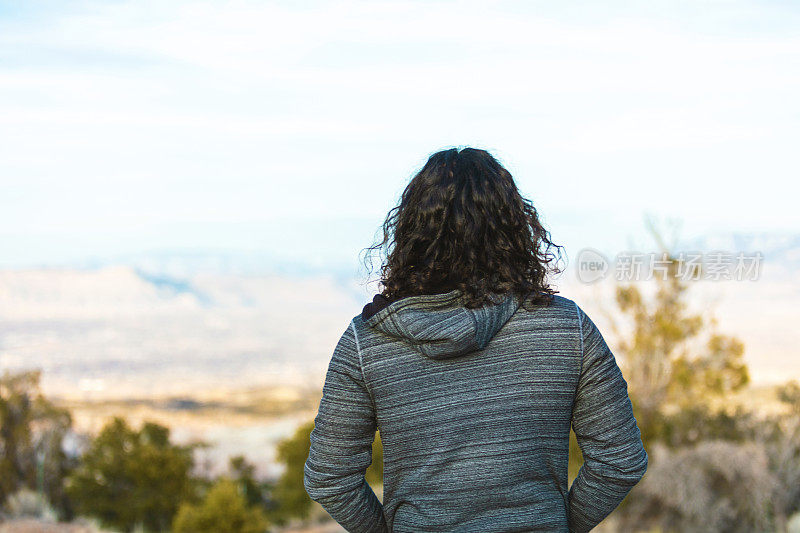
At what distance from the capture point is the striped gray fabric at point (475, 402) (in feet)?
5.72

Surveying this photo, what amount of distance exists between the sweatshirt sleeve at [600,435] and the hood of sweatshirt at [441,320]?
0.66 feet

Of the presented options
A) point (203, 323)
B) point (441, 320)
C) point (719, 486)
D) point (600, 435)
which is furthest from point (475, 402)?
point (203, 323)

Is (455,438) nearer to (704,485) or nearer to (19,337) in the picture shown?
(704,485)

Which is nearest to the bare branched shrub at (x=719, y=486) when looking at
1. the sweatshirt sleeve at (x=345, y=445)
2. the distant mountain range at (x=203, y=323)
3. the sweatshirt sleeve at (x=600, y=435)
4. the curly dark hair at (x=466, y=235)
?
the sweatshirt sleeve at (x=600, y=435)

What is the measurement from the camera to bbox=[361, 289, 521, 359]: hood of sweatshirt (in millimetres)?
1681

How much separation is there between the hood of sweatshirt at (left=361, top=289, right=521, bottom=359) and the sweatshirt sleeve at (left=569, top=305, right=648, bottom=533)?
20cm

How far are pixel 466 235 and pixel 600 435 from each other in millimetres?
543

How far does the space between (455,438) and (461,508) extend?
0.50 ft

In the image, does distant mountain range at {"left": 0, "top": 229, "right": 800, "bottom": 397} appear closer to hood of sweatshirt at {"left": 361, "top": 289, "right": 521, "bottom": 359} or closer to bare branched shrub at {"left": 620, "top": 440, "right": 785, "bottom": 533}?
bare branched shrub at {"left": 620, "top": 440, "right": 785, "bottom": 533}

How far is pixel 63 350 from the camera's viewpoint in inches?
3339

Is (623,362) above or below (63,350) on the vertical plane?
above

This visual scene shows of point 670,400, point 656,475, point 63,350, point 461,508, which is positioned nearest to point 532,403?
point 461,508

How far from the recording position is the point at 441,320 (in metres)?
1.71

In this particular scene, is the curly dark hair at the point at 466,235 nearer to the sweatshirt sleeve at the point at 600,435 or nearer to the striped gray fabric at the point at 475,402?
the striped gray fabric at the point at 475,402
